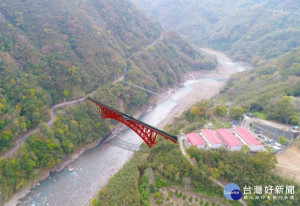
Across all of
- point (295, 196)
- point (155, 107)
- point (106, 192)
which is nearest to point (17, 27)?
point (155, 107)

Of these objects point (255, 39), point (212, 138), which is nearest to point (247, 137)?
point (212, 138)

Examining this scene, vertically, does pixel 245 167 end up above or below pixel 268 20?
below

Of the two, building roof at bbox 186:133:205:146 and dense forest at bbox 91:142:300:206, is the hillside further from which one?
building roof at bbox 186:133:205:146

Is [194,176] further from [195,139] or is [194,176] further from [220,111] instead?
[220,111]

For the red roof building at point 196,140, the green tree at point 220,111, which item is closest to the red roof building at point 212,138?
the red roof building at point 196,140

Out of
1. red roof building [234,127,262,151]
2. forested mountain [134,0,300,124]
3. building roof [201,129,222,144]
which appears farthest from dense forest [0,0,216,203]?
forested mountain [134,0,300,124]

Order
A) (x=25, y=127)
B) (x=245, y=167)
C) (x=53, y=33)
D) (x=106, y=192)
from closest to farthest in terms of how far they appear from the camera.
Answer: (x=245, y=167) → (x=106, y=192) → (x=25, y=127) → (x=53, y=33)

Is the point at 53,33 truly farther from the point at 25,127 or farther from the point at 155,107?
the point at 155,107

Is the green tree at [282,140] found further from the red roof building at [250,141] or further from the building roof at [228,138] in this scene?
the building roof at [228,138]
